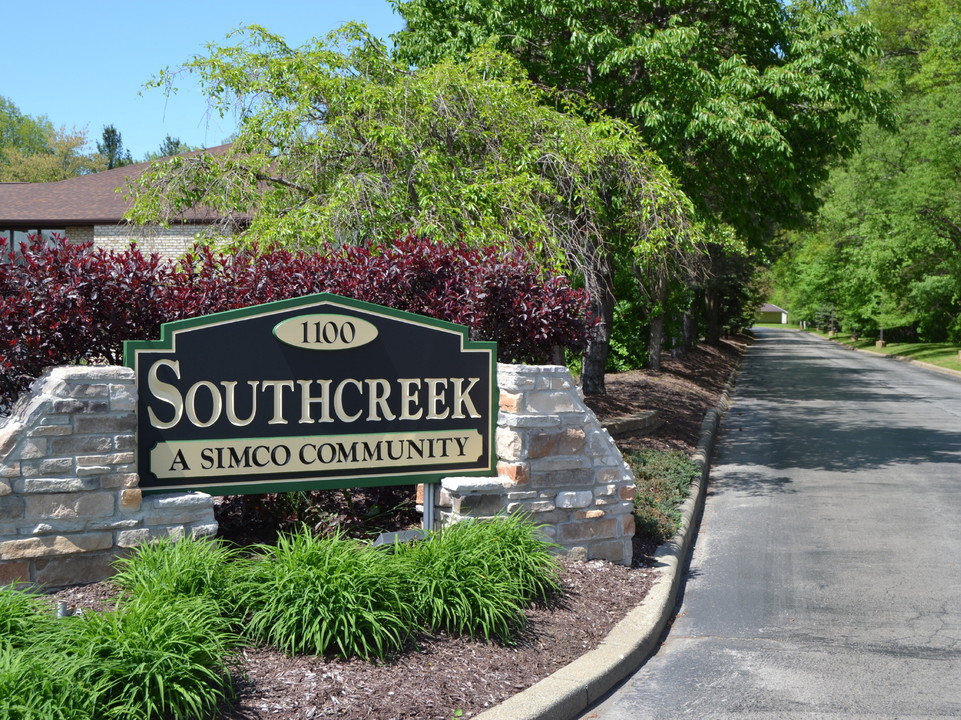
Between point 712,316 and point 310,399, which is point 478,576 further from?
point 712,316

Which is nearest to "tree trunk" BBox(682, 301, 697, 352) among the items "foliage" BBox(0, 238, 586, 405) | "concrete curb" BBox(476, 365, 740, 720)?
"foliage" BBox(0, 238, 586, 405)

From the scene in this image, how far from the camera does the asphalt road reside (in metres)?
4.82

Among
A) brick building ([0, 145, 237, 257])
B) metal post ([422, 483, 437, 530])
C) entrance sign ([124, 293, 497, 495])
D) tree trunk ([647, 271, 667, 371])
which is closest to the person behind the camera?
entrance sign ([124, 293, 497, 495])

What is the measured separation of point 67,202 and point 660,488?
2136cm

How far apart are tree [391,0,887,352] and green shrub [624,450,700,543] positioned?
4.48 meters

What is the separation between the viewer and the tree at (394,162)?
9.21 meters

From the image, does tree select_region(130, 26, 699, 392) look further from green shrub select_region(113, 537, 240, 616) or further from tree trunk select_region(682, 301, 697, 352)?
tree trunk select_region(682, 301, 697, 352)

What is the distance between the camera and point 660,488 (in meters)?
9.45

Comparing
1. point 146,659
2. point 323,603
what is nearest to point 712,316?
point 323,603

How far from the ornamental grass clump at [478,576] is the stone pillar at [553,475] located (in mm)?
341

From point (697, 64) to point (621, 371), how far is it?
→ 10872 millimetres

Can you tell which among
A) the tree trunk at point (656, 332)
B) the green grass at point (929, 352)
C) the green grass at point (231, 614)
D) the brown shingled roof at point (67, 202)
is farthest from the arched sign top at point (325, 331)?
the green grass at point (929, 352)

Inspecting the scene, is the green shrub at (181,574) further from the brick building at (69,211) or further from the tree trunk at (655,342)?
the tree trunk at (655,342)

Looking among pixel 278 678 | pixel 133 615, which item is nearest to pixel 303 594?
pixel 278 678
